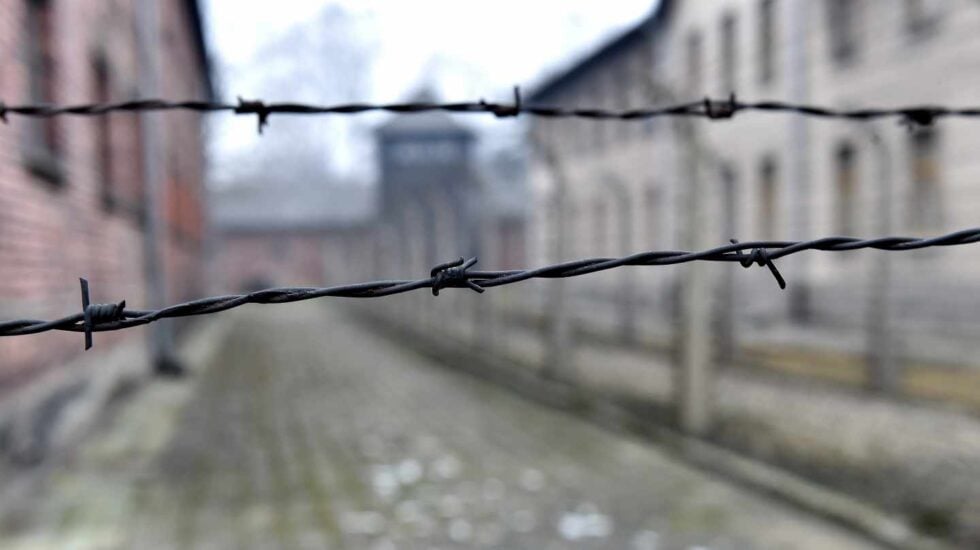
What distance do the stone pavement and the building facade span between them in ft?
7.12

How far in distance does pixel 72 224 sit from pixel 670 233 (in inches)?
597

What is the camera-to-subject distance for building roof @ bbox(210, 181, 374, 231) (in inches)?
2424

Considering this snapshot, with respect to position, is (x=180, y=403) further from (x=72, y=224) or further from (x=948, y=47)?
(x=948, y=47)

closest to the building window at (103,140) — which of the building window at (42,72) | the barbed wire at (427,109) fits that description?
the building window at (42,72)

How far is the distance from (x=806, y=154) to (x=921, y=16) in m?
3.86

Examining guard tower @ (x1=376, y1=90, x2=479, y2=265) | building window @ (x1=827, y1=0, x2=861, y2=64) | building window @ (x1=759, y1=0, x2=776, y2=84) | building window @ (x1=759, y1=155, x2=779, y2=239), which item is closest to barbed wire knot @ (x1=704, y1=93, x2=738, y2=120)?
building window @ (x1=827, y1=0, x2=861, y2=64)

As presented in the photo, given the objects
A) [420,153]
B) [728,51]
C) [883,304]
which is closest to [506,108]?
[883,304]

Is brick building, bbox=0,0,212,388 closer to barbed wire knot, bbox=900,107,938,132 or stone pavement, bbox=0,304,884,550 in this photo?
stone pavement, bbox=0,304,884,550

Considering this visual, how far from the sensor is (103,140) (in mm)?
11227

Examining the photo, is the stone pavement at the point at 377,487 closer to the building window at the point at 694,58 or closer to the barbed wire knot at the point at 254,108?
the barbed wire knot at the point at 254,108

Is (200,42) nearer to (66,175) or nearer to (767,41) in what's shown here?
(767,41)

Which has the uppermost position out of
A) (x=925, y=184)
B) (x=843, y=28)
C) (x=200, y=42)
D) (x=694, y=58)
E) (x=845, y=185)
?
(x=200, y=42)

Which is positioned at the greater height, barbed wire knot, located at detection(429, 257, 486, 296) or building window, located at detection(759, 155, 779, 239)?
building window, located at detection(759, 155, 779, 239)

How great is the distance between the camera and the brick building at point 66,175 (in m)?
6.29
